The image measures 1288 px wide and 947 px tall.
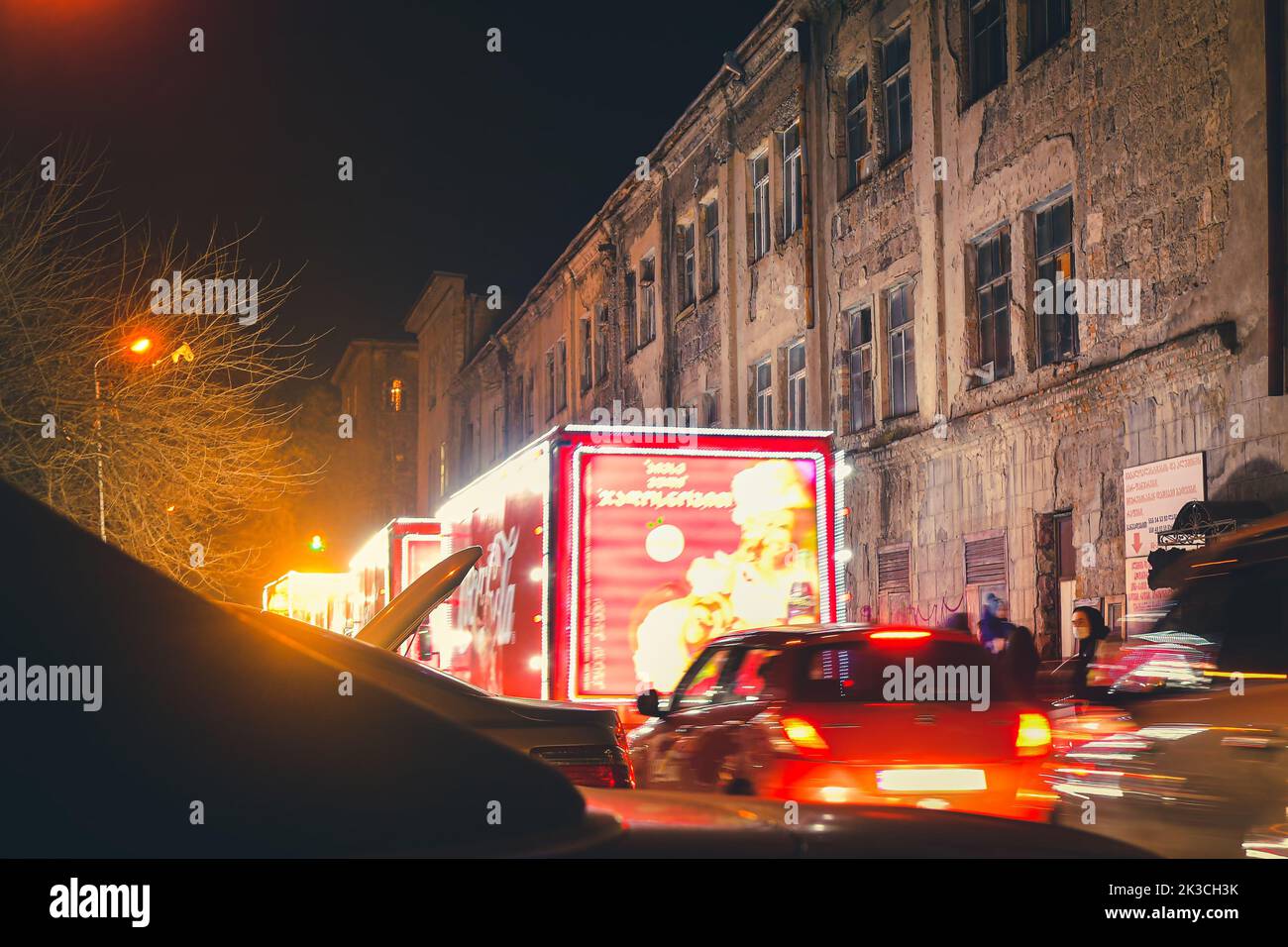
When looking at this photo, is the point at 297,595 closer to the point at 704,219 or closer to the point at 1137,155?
the point at 704,219

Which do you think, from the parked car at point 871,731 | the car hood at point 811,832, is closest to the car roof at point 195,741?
the car hood at point 811,832

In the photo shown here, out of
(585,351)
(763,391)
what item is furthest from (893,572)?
(585,351)

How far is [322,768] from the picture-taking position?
71.3 inches

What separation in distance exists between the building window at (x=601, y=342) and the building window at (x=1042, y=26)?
64.2 feet

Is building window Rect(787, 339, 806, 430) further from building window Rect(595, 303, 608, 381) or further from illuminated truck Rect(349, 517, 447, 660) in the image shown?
building window Rect(595, 303, 608, 381)

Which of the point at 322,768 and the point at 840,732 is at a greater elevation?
the point at 322,768

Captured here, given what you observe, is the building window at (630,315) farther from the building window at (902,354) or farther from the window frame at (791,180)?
the building window at (902,354)

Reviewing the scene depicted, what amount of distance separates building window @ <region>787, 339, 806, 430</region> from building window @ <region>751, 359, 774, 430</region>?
0.74 metres

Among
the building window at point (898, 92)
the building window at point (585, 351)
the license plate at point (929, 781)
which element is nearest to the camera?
the license plate at point (929, 781)

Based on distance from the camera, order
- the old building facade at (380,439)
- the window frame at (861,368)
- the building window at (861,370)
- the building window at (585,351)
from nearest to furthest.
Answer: the window frame at (861,368) → the building window at (861,370) → the building window at (585,351) → the old building facade at (380,439)

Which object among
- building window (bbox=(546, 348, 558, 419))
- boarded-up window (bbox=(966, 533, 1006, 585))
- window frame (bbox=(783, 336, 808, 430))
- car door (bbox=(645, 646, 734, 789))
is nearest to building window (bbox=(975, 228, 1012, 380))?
boarded-up window (bbox=(966, 533, 1006, 585))

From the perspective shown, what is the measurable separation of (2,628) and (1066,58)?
1839 cm

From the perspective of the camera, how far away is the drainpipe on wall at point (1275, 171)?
14.7 metres
